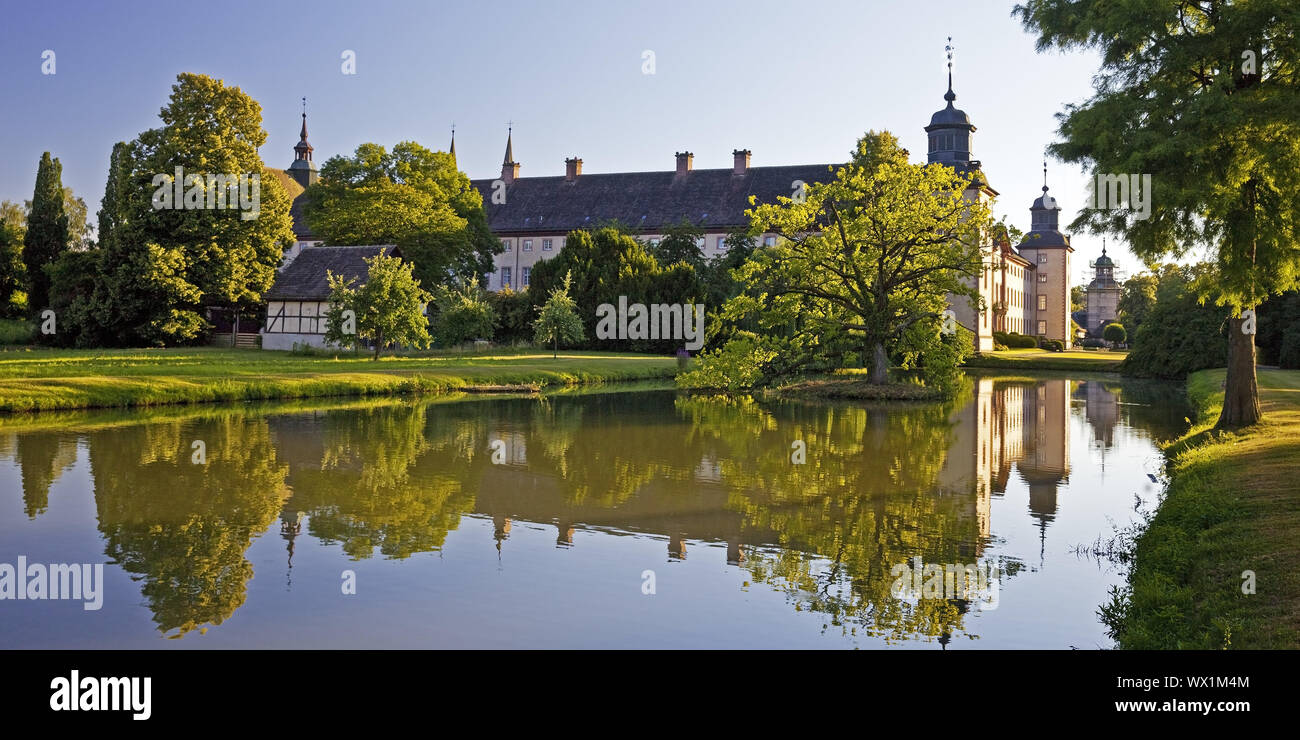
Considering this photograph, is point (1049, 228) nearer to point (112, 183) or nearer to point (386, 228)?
point (386, 228)

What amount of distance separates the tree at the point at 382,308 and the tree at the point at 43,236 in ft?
80.8

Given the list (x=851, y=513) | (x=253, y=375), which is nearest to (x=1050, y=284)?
(x=253, y=375)

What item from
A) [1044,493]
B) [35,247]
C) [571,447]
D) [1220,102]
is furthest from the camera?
[35,247]

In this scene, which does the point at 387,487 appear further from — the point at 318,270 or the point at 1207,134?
the point at 318,270

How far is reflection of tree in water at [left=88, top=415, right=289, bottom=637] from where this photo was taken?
8.35 m

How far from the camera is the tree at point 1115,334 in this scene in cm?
10581

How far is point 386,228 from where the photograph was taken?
56.0 m

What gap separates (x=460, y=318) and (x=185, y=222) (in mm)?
12510

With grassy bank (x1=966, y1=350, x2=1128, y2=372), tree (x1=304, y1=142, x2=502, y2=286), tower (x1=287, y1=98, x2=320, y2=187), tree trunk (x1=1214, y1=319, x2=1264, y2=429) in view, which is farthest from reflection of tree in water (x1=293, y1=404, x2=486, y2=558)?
tower (x1=287, y1=98, x2=320, y2=187)

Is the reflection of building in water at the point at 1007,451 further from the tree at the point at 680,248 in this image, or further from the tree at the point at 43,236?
the tree at the point at 43,236

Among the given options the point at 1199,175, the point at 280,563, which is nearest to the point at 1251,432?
the point at 1199,175

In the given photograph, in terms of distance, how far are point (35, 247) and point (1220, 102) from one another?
5574 cm

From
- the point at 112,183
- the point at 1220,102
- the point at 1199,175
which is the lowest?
the point at 1199,175

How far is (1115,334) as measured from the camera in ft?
349
